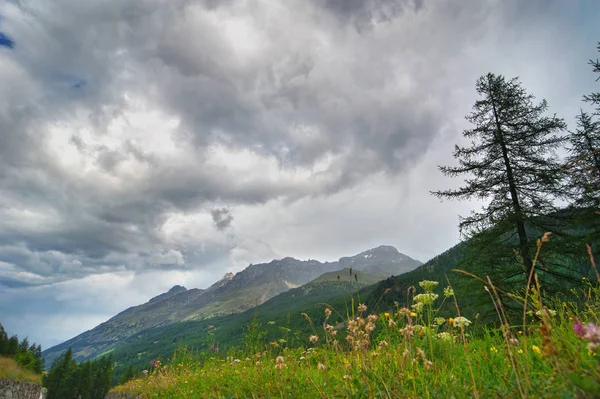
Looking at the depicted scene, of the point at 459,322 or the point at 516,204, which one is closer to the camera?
the point at 459,322

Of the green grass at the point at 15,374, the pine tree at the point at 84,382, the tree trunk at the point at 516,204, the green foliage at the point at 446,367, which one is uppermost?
the tree trunk at the point at 516,204

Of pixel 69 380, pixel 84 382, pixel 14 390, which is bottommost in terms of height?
pixel 84 382

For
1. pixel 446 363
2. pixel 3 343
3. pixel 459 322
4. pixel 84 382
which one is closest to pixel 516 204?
pixel 459 322

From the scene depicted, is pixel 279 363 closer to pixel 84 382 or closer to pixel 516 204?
pixel 516 204

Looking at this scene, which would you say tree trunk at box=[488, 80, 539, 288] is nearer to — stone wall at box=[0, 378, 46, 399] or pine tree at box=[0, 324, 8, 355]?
stone wall at box=[0, 378, 46, 399]

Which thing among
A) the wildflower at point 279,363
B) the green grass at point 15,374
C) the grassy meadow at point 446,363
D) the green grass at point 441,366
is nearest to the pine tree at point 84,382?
the green grass at point 15,374

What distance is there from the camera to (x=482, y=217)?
16.9 metres

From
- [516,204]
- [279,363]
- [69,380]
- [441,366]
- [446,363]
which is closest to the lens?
[279,363]

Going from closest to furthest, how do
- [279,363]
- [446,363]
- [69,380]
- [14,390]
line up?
[279,363] → [446,363] → [14,390] → [69,380]

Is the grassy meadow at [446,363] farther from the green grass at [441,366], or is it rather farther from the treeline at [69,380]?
the treeline at [69,380]

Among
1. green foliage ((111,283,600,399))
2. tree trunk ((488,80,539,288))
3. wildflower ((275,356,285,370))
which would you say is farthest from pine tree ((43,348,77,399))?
wildflower ((275,356,285,370))

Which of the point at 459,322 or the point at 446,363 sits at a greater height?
the point at 459,322

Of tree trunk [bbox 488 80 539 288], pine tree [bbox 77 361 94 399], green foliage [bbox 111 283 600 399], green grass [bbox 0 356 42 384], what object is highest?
tree trunk [bbox 488 80 539 288]

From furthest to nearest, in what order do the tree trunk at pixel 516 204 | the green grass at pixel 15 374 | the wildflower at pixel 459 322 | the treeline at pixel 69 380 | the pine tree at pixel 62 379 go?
the treeline at pixel 69 380, the pine tree at pixel 62 379, the green grass at pixel 15 374, the tree trunk at pixel 516 204, the wildflower at pixel 459 322
